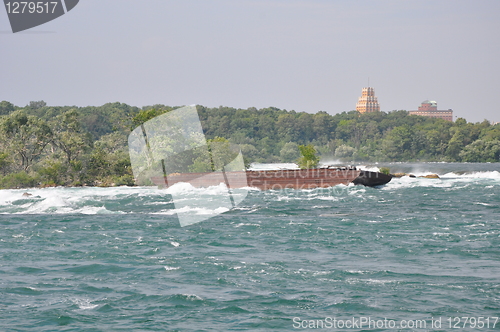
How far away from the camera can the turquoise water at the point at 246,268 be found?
537 inches

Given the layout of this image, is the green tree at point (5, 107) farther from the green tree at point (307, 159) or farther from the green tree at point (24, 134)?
the green tree at point (307, 159)

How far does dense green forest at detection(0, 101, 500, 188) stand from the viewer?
2406 inches

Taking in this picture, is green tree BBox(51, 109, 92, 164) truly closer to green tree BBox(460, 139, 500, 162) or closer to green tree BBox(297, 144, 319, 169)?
green tree BBox(297, 144, 319, 169)

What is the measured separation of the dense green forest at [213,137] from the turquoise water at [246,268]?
88.5ft

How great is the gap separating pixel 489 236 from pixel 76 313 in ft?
58.7

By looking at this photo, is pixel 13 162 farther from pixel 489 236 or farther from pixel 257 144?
pixel 257 144

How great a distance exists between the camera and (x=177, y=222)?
1185 inches

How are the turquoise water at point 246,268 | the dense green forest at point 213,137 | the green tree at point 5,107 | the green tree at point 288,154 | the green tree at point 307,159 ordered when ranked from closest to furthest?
the turquoise water at point 246,268 → the dense green forest at point 213,137 → the green tree at point 307,159 → the green tree at point 5,107 → the green tree at point 288,154

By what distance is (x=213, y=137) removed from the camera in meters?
173

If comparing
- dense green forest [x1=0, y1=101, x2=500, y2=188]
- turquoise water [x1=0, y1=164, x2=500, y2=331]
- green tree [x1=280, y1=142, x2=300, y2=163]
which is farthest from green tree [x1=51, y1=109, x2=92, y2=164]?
green tree [x1=280, y1=142, x2=300, y2=163]

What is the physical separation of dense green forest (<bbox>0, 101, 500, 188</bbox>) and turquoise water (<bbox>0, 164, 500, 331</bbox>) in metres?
27.0

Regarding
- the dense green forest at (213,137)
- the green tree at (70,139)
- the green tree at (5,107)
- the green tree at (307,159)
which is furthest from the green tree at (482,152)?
the green tree at (5,107)

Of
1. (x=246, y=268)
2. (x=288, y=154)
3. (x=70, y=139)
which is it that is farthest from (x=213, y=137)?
(x=246, y=268)

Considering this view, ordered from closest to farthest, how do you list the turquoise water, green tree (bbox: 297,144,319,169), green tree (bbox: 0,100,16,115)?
1. the turquoise water
2. green tree (bbox: 297,144,319,169)
3. green tree (bbox: 0,100,16,115)
